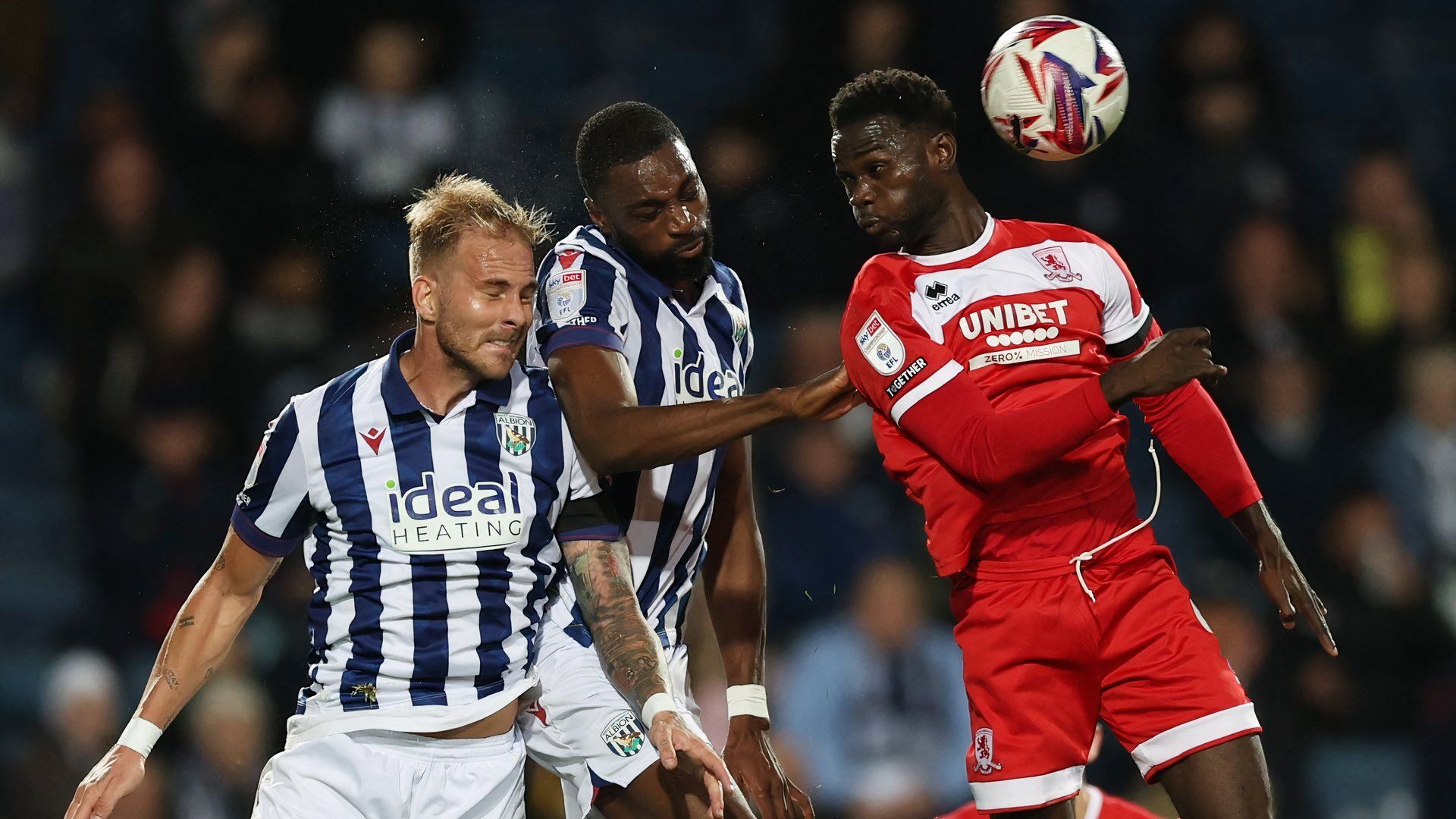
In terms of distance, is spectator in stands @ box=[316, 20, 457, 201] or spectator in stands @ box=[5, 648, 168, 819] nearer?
spectator in stands @ box=[5, 648, 168, 819]

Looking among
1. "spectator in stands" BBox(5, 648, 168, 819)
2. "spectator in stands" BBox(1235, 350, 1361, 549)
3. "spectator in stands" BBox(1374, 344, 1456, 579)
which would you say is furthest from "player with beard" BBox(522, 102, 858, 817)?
"spectator in stands" BBox(1374, 344, 1456, 579)

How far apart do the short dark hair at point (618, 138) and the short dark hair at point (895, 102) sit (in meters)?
0.45

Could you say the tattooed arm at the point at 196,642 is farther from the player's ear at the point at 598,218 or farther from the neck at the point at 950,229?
the neck at the point at 950,229

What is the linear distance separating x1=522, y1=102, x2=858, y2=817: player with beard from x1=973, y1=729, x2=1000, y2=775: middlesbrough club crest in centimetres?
52

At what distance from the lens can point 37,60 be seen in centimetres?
612

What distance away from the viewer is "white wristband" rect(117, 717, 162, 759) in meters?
3.04

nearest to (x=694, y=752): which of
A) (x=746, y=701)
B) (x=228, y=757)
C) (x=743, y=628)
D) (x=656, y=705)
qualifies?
(x=656, y=705)

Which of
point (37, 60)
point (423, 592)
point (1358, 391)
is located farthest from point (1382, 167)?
point (37, 60)

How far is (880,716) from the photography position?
471 cm

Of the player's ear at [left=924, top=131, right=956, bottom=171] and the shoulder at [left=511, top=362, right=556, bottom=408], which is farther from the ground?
the player's ear at [left=924, top=131, right=956, bottom=171]

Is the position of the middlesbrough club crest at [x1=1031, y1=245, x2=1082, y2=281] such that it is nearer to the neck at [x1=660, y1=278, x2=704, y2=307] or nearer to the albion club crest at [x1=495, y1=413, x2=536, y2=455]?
the neck at [x1=660, y1=278, x2=704, y2=307]

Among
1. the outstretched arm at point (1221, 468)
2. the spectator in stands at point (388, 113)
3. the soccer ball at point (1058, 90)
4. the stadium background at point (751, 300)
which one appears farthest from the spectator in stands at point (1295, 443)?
the spectator in stands at point (388, 113)

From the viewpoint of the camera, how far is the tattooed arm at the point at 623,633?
9.63 feet

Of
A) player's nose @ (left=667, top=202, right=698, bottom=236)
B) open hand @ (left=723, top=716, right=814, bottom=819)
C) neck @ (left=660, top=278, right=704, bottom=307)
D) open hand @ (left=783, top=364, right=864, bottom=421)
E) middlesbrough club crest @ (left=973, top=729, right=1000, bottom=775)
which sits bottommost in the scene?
open hand @ (left=723, top=716, right=814, bottom=819)
